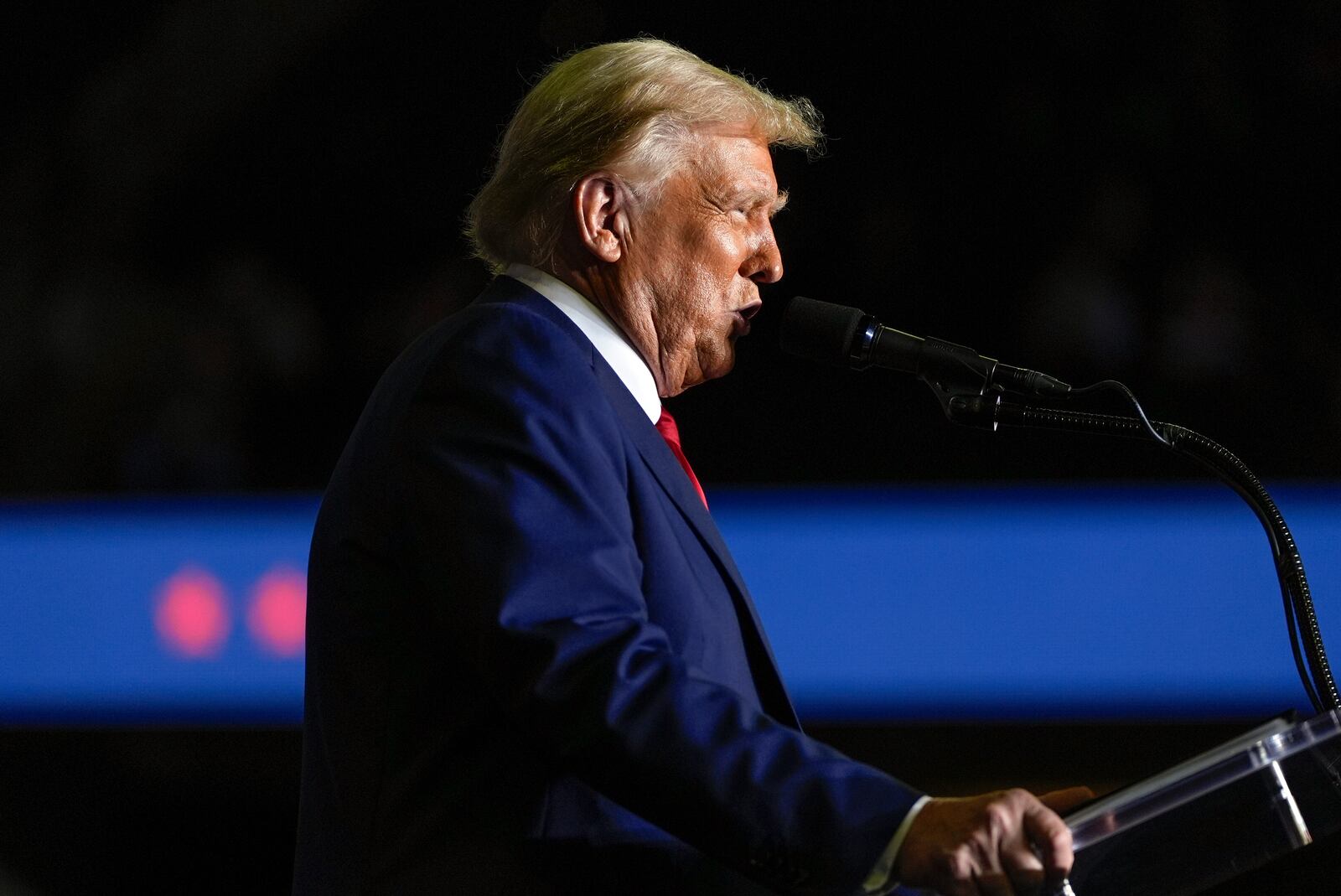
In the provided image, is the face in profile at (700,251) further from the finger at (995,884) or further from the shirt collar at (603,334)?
the finger at (995,884)

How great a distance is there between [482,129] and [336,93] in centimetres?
33

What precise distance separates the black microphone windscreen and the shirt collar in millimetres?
147

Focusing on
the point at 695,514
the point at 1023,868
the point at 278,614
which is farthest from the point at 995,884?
the point at 278,614

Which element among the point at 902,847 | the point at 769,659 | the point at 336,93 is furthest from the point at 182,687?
the point at 902,847

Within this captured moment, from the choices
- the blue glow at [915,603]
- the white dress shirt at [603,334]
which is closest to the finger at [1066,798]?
the white dress shirt at [603,334]

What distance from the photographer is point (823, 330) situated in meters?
1.34

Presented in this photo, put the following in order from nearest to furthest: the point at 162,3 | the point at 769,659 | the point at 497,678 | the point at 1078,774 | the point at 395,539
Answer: the point at 497,678 < the point at 395,539 < the point at 769,659 < the point at 1078,774 < the point at 162,3

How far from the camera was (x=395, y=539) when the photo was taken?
1096 mm

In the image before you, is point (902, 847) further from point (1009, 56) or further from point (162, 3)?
point (162, 3)

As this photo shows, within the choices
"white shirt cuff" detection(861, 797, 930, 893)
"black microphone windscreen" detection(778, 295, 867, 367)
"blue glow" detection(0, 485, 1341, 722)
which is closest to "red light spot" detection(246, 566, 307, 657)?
"blue glow" detection(0, 485, 1341, 722)

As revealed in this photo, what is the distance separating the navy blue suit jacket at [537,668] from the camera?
0.93 meters

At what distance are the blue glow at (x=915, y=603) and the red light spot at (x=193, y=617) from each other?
16 millimetres

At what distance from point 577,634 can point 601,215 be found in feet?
1.78

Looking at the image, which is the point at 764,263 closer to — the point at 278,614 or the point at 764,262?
the point at 764,262
